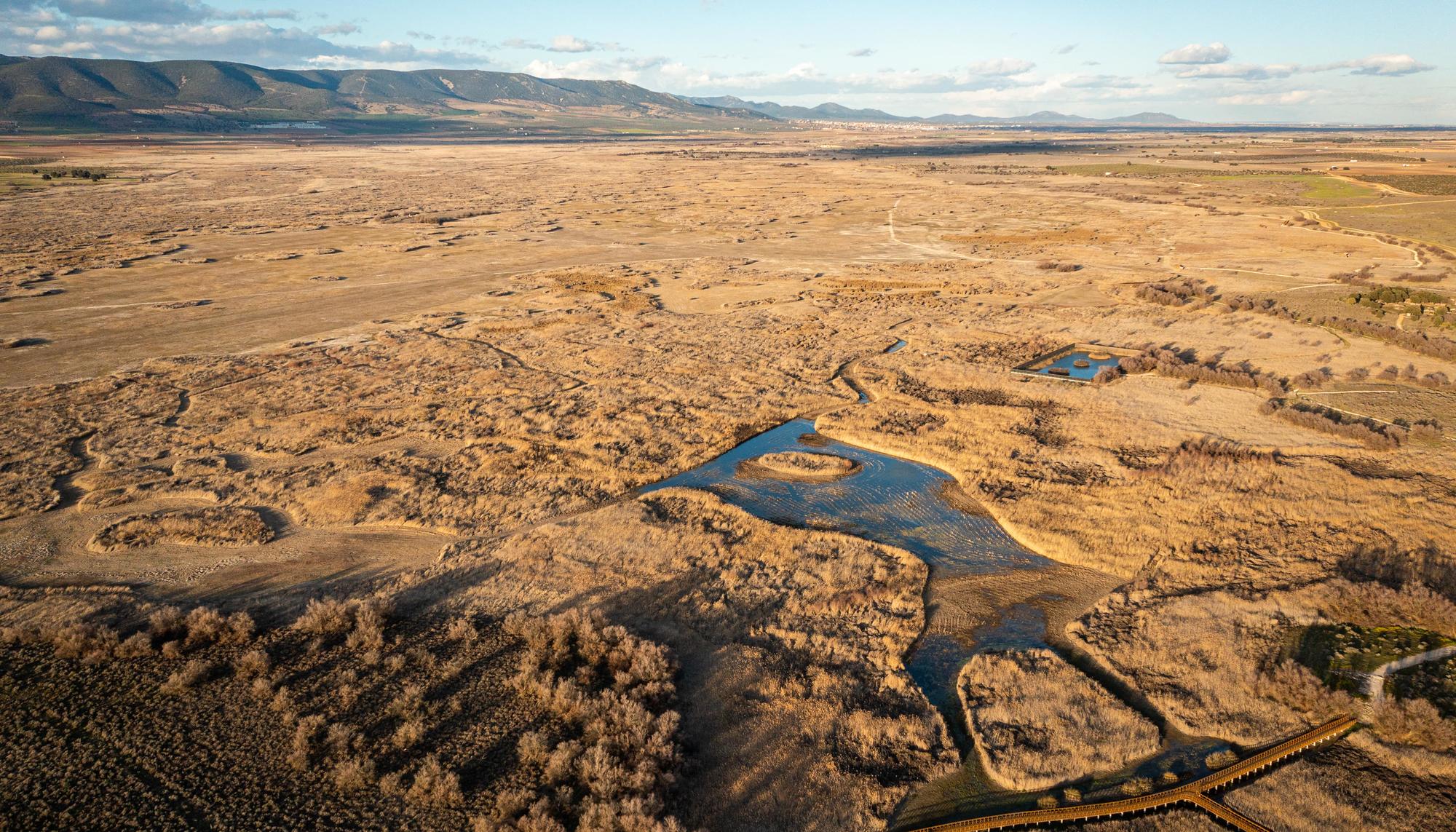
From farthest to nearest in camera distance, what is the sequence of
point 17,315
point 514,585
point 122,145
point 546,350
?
point 122,145 → point 17,315 → point 546,350 → point 514,585

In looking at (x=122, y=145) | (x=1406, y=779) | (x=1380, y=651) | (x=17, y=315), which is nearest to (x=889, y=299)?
(x=1380, y=651)

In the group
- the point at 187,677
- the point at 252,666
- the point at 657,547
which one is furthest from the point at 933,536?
the point at 187,677

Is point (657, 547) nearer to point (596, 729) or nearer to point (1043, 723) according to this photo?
point (596, 729)

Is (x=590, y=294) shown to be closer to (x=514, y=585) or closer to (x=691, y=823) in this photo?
(x=514, y=585)

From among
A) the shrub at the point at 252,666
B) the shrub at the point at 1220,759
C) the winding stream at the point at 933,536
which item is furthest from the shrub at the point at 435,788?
the shrub at the point at 1220,759

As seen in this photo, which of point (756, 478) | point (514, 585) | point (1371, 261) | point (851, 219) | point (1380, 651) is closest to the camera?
point (1380, 651)

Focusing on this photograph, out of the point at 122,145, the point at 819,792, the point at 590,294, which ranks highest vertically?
the point at 122,145

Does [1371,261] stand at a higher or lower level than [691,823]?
higher

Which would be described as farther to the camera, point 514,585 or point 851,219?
point 851,219

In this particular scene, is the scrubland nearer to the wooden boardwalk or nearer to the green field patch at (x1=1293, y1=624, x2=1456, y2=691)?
the wooden boardwalk
